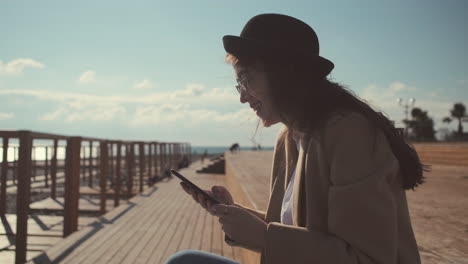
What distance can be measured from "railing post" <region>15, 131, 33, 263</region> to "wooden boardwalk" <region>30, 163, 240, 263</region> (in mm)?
231

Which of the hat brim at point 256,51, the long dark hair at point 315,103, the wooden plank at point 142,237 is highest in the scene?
the hat brim at point 256,51

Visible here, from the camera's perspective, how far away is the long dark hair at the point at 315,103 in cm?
97

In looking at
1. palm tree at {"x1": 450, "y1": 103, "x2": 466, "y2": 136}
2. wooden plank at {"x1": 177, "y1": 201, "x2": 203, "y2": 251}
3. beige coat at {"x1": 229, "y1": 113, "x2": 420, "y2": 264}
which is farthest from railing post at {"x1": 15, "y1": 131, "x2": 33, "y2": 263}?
palm tree at {"x1": 450, "y1": 103, "x2": 466, "y2": 136}

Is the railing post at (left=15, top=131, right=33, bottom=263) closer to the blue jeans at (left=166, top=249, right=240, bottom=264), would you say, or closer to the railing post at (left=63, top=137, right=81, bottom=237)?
the railing post at (left=63, top=137, right=81, bottom=237)

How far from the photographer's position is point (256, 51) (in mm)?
1061

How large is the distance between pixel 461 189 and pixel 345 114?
159 inches

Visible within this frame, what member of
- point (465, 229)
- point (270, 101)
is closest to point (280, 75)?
point (270, 101)

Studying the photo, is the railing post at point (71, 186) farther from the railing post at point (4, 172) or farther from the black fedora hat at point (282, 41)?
the black fedora hat at point (282, 41)

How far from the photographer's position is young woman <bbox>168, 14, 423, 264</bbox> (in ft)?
2.72

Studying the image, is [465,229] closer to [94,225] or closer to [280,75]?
[280,75]

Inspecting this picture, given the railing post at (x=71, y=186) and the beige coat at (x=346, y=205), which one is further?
the railing post at (x=71, y=186)

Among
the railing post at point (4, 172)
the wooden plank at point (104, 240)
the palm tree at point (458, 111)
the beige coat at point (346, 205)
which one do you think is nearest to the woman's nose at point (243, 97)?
the beige coat at point (346, 205)

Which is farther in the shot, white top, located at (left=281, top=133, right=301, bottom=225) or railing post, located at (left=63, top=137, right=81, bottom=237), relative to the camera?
railing post, located at (left=63, top=137, right=81, bottom=237)

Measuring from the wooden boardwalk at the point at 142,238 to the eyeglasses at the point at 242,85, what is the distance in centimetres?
256
